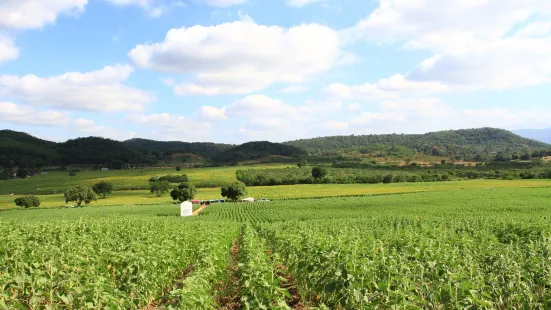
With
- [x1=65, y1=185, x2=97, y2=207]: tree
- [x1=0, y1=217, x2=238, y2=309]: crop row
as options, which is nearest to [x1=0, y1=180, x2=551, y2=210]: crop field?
[x1=65, y1=185, x2=97, y2=207]: tree

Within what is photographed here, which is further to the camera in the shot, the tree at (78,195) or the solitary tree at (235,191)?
the solitary tree at (235,191)

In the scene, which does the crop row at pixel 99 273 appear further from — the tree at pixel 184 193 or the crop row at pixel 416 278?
the tree at pixel 184 193

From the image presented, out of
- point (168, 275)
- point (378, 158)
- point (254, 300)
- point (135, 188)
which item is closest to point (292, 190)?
point (135, 188)

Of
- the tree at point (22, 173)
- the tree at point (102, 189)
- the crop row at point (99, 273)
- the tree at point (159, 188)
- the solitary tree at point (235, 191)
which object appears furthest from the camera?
the tree at point (22, 173)

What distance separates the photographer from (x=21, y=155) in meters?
178

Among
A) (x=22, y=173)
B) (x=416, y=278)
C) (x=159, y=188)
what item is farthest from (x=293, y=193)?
(x=22, y=173)

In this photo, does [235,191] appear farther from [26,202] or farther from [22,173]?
[22,173]

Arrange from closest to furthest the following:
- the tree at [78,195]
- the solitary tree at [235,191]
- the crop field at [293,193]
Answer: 1. the tree at [78,195]
2. the crop field at [293,193]
3. the solitary tree at [235,191]

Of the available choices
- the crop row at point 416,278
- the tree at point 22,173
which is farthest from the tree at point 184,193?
the tree at point 22,173

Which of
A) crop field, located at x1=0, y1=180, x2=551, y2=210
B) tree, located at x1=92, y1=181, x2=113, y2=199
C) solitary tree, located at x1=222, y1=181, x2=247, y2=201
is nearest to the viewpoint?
crop field, located at x1=0, y1=180, x2=551, y2=210

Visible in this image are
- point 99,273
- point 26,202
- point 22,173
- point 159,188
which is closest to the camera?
point 99,273

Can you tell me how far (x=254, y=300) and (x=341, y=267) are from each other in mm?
3042

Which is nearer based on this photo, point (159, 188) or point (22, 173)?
point (159, 188)

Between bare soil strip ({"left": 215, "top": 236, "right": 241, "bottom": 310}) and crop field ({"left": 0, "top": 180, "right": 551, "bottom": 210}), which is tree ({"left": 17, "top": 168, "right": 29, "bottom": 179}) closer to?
crop field ({"left": 0, "top": 180, "right": 551, "bottom": 210})
